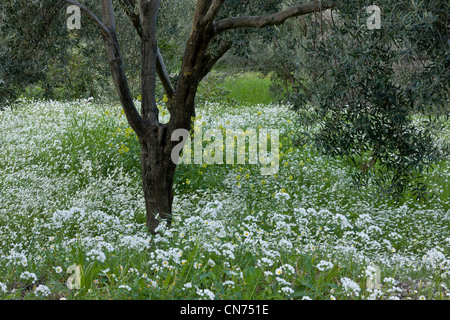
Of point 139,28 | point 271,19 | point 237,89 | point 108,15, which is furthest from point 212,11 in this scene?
point 237,89

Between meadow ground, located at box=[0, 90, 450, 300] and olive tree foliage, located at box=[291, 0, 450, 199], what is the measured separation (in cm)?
92

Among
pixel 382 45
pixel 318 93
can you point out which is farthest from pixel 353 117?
pixel 382 45

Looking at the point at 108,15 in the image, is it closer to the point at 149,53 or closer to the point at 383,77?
the point at 149,53

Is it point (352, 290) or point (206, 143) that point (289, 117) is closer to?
point (206, 143)

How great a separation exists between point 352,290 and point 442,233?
439 cm

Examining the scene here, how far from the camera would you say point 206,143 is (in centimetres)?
998

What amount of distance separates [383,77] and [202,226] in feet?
7.75

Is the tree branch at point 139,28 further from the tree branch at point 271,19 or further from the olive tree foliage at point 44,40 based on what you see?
the tree branch at point 271,19

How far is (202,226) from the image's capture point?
497 cm

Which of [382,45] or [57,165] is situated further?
[57,165]

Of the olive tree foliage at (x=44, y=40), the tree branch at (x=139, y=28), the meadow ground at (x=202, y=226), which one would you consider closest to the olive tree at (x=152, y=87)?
the tree branch at (x=139, y=28)

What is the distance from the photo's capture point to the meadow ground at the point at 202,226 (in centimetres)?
372

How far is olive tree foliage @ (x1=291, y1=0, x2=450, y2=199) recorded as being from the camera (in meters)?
4.04

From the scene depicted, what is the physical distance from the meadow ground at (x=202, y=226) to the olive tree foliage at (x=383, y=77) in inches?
36.4
